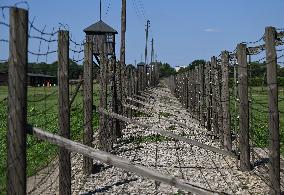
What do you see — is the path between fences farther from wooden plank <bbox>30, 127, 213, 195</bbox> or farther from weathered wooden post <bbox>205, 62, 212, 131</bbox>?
wooden plank <bbox>30, 127, 213, 195</bbox>

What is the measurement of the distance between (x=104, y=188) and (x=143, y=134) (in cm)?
671

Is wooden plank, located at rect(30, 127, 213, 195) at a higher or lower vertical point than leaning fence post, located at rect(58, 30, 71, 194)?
lower

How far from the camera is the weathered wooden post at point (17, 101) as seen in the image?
4.02 metres

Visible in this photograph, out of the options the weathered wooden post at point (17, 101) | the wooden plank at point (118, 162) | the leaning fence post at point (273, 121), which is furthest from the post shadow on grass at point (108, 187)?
the weathered wooden post at point (17, 101)

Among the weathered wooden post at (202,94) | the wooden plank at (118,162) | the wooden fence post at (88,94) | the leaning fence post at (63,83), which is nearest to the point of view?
the wooden plank at (118,162)

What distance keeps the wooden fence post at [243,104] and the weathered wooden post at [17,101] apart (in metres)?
5.14

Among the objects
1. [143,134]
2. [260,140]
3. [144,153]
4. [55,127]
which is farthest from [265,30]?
[55,127]

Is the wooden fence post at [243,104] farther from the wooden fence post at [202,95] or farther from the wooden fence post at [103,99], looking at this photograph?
the wooden fence post at [202,95]

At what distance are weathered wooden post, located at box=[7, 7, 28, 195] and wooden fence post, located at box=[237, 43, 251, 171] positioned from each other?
202 inches

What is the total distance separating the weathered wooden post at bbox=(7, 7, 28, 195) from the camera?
4016 mm

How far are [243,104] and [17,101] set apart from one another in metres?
5.30

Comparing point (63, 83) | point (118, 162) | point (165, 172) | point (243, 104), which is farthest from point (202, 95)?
point (118, 162)

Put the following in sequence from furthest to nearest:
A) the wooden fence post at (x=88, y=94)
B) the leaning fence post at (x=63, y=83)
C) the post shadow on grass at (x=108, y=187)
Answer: the wooden fence post at (x=88, y=94) < the post shadow on grass at (x=108, y=187) < the leaning fence post at (x=63, y=83)

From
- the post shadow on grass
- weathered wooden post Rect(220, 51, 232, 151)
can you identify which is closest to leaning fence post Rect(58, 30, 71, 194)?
the post shadow on grass
